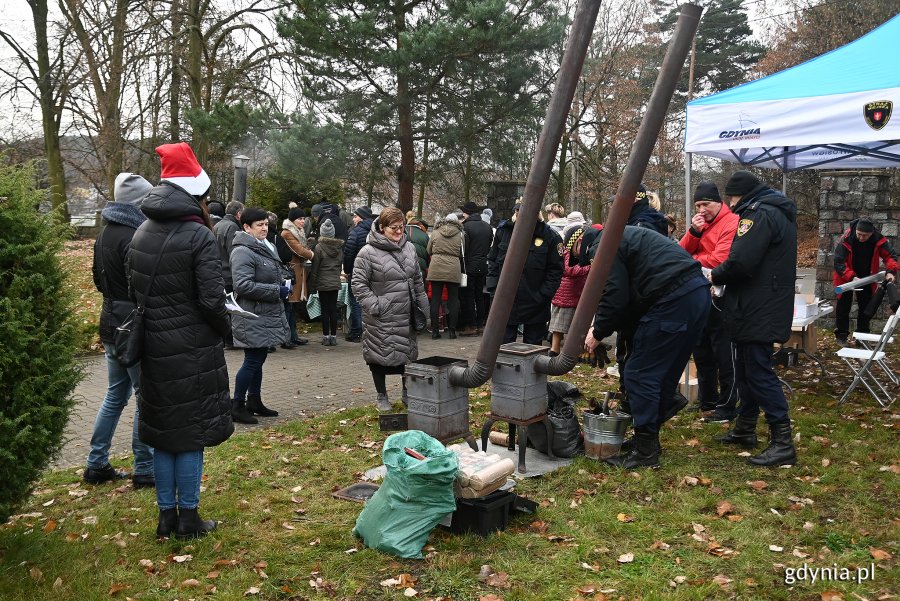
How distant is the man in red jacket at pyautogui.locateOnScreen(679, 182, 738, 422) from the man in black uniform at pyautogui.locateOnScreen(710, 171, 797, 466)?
1215 millimetres

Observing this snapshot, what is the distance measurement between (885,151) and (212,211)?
892 cm

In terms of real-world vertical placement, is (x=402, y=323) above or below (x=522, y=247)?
below

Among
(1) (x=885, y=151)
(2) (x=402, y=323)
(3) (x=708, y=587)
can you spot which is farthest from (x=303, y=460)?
(1) (x=885, y=151)

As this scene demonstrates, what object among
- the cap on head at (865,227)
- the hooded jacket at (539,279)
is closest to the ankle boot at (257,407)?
the hooded jacket at (539,279)

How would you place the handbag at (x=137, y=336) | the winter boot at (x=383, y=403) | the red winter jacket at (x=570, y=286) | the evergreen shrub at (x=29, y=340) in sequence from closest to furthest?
the evergreen shrub at (x=29, y=340)
the handbag at (x=137, y=336)
the winter boot at (x=383, y=403)
the red winter jacket at (x=570, y=286)

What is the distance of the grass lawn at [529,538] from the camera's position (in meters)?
3.83

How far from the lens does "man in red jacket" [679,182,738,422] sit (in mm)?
6934

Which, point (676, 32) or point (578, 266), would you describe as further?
point (578, 266)

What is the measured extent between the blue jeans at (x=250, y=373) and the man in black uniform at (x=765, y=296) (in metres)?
4.03

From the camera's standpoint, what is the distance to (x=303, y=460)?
594 centimetres

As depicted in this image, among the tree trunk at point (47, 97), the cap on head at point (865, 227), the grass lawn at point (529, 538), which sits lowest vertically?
the grass lawn at point (529, 538)

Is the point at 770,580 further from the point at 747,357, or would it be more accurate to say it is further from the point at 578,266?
the point at 578,266

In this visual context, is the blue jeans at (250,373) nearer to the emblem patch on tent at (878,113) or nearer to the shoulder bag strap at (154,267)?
the shoulder bag strap at (154,267)

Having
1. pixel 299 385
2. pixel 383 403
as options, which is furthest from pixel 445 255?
pixel 383 403
